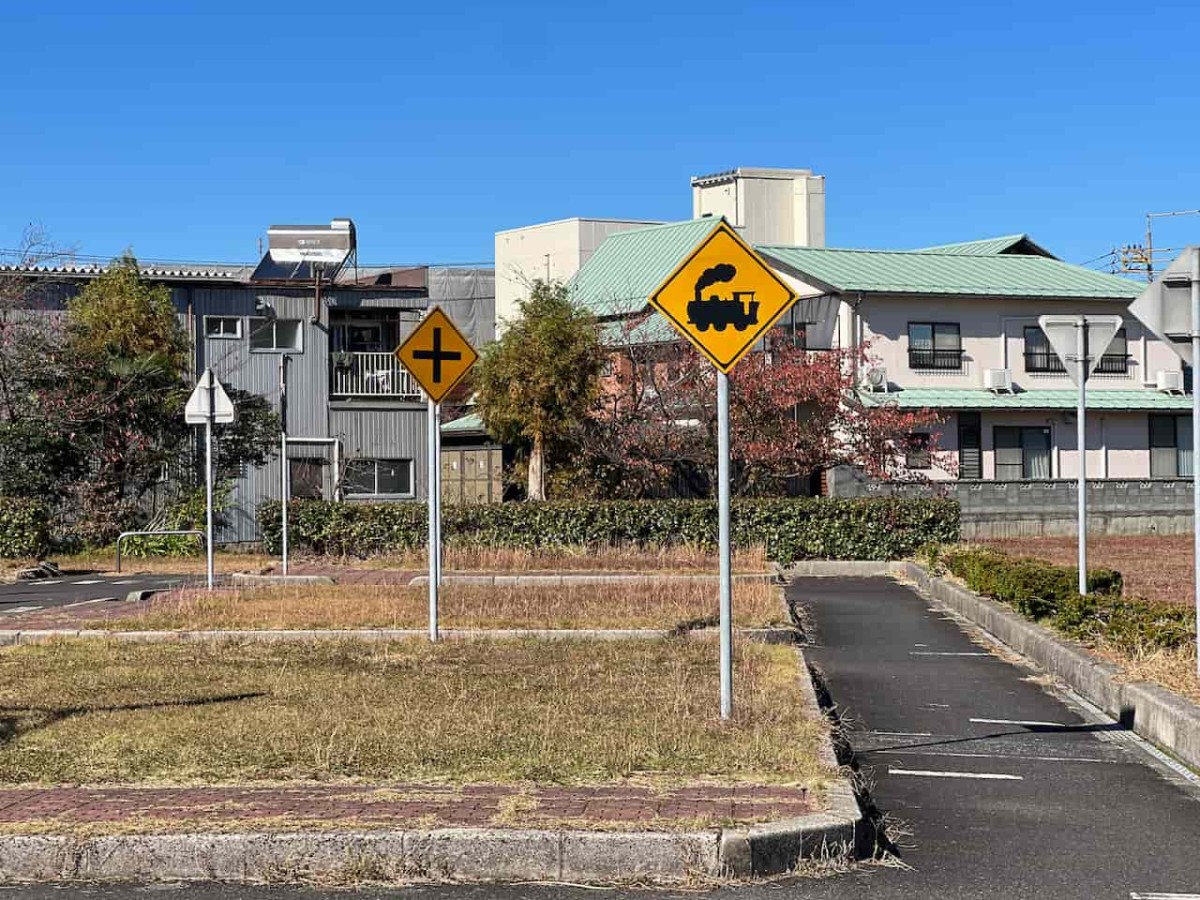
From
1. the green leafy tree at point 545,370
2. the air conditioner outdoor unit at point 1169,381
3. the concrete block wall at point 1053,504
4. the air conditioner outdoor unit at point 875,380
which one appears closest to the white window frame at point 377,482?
the green leafy tree at point 545,370

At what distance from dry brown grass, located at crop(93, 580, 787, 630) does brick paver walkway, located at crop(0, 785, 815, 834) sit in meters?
7.40

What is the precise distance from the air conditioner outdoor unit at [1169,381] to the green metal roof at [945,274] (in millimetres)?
2485

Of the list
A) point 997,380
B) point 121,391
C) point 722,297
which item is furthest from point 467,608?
point 997,380

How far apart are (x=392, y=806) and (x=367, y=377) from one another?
3155cm

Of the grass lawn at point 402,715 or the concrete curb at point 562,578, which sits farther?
the concrete curb at point 562,578

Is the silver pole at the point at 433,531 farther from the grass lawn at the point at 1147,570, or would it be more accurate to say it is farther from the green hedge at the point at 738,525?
the green hedge at the point at 738,525

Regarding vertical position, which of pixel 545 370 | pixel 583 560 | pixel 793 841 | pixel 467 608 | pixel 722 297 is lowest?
pixel 793 841

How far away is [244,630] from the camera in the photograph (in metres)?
14.5

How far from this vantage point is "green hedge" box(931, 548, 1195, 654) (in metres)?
11.7

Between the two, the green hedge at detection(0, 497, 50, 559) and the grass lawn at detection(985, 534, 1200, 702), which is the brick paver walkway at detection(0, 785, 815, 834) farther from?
the green hedge at detection(0, 497, 50, 559)

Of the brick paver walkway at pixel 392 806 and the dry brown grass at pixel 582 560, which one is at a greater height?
the dry brown grass at pixel 582 560

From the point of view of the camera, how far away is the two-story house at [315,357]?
35875 millimetres

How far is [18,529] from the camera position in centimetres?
2838

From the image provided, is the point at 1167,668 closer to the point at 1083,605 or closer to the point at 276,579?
the point at 1083,605
